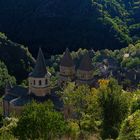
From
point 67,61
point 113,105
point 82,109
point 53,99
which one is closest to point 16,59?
point 67,61

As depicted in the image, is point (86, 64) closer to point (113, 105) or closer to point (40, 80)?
point (40, 80)

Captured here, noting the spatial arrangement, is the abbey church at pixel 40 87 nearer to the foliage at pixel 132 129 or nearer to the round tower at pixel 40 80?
the round tower at pixel 40 80

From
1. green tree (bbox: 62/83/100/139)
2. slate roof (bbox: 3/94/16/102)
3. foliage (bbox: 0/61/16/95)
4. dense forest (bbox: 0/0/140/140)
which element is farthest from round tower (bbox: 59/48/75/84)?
foliage (bbox: 0/61/16/95)

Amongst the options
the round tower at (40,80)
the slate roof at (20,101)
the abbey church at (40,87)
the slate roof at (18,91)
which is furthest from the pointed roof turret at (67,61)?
the slate roof at (20,101)

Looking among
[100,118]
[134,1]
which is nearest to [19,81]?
[100,118]

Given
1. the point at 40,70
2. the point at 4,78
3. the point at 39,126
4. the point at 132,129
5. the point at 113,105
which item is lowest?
the point at 4,78
